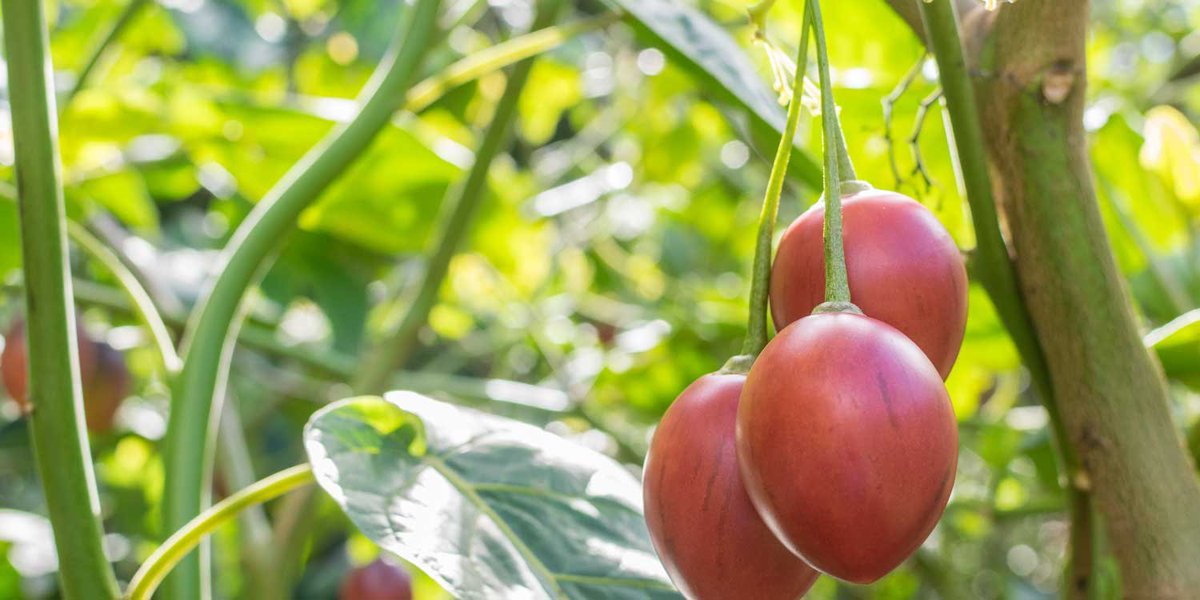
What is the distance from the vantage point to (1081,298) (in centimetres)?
42

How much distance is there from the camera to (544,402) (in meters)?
1.25

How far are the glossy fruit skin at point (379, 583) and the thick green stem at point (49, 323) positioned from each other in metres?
0.68

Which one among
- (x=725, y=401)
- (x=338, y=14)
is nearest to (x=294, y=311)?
(x=338, y=14)

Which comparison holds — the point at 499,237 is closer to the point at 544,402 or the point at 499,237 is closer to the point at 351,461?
the point at 544,402

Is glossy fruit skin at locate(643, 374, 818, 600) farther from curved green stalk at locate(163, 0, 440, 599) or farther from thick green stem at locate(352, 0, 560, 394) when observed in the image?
thick green stem at locate(352, 0, 560, 394)

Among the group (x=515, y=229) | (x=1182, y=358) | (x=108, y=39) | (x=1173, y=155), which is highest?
(x=108, y=39)

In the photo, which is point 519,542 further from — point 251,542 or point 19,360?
point 19,360

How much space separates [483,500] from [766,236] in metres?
0.19

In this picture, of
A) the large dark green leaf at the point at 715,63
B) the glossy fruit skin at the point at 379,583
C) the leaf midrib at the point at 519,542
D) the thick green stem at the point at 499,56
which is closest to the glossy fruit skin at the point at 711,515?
the leaf midrib at the point at 519,542

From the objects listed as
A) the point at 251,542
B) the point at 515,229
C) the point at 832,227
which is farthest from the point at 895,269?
the point at 515,229

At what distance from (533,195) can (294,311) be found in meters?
0.55

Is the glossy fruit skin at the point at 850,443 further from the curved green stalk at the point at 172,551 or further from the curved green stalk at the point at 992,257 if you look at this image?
the curved green stalk at the point at 172,551

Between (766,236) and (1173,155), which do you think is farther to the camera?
(1173,155)

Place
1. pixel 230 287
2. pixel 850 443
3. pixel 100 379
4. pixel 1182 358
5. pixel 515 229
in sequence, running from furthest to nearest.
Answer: pixel 515 229, pixel 100 379, pixel 1182 358, pixel 230 287, pixel 850 443
